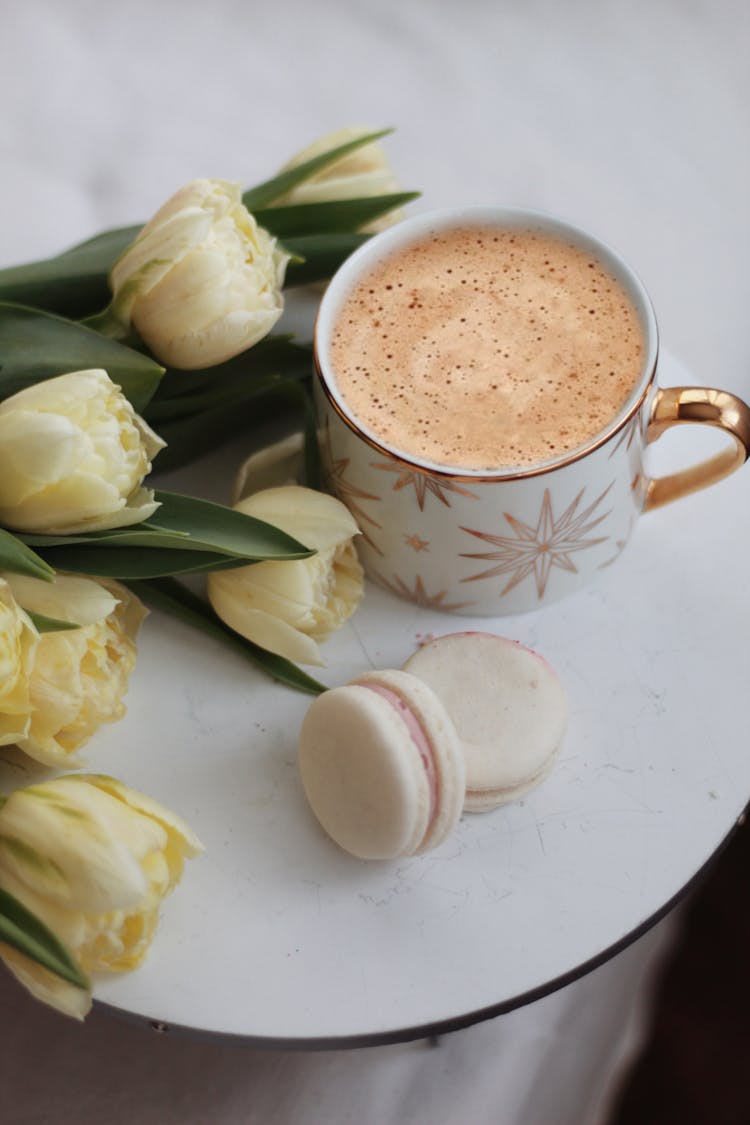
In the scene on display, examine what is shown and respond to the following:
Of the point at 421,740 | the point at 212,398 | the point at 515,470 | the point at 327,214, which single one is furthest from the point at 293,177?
the point at 421,740

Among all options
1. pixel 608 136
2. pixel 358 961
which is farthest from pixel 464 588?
pixel 608 136

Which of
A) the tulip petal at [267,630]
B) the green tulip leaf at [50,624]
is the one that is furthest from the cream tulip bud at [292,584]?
the green tulip leaf at [50,624]

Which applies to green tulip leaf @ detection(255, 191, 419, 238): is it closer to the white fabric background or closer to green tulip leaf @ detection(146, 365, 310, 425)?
green tulip leaf @ detection(146, 365, 310, 425)

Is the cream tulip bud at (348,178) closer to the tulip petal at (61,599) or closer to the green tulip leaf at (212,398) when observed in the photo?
the green tulip leaf at (212,398)

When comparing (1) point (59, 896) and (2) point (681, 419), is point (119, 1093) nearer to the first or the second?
(1) point (59, 896)

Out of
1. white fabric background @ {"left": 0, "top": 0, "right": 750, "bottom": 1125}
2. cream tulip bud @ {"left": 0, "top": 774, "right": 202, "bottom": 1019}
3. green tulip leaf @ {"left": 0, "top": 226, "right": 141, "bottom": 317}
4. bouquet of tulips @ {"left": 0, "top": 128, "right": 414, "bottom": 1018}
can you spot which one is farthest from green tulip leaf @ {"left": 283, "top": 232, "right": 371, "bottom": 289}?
Answer: cream tulip bud @ {"left": 0, "top": 774, "right": 202, "bottom": 1019}

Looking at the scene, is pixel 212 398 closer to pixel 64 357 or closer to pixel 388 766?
pixel 64 357
